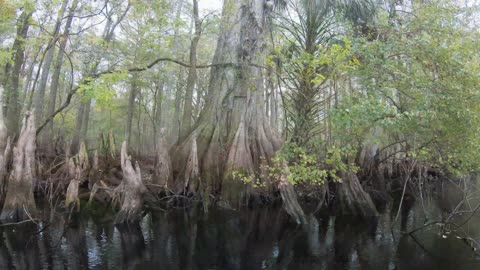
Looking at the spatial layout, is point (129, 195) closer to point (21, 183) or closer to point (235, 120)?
point (21, 183)

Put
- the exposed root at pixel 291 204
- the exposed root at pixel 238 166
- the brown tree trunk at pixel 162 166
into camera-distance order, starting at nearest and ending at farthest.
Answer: the exposed root at pixel 291 204 < the exposed root at pixel 238 166 < the brown tree trunk at pixel 162 166

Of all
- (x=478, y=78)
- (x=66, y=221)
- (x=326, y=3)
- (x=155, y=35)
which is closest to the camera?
(x=478, y=78)

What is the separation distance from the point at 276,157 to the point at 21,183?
4944 millimetres

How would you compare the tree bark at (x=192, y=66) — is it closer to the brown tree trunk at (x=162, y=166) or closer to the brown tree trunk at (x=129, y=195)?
the brown tree trunk at (x=162, y=166)

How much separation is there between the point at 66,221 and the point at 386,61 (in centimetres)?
686

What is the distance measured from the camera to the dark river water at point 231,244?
19.9ft

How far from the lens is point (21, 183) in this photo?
7.83m

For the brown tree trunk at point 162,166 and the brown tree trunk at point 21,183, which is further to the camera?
the brown tree trunk at point 162,166

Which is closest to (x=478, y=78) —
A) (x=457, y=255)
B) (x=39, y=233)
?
(x=457, y=255)

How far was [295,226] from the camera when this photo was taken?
866 cm

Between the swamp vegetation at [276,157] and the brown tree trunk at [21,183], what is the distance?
0.02m

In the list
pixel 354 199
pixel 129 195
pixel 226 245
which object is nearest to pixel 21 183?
pixel 129 195

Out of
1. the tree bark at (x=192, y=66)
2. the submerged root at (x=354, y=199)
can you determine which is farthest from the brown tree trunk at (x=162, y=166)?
the submerged root at (x=354, y=199)

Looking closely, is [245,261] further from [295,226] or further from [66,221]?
[66,221]
